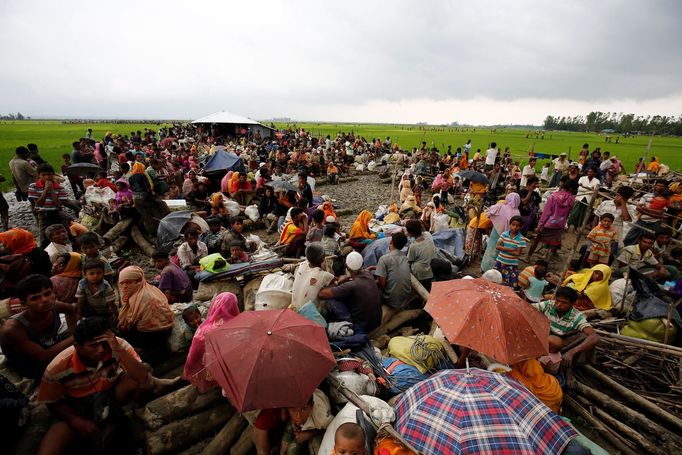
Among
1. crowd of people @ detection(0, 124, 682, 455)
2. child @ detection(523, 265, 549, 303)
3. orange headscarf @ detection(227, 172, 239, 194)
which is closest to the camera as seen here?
crowd of people @ detection(0, 124, 682, 455)

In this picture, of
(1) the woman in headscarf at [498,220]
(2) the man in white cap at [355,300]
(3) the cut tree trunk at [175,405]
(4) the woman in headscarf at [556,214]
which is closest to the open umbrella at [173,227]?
(2) the man in white cap at [355,300]

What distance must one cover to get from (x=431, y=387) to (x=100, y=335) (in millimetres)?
2970

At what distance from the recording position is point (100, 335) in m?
2.74

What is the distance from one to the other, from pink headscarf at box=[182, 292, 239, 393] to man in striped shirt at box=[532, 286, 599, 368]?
4061mm

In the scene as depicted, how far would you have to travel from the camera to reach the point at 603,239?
6.33 m

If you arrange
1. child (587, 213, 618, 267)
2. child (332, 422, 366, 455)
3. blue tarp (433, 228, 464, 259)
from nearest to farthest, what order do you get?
1. child (332, 422, 366, 455)
2. child (587, 213, 618, 267)
3. blue tarp (433, 228, 464, 259)

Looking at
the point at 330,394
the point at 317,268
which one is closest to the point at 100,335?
the point at 330,394

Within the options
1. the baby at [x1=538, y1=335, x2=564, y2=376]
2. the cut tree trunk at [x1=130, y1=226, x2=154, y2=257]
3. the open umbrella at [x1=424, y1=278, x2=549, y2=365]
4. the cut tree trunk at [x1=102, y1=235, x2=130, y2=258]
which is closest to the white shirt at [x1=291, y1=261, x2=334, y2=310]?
the open umbrella at [x1=424, y1=278, x2=549, y2=365]

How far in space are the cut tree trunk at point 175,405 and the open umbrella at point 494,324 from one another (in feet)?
8.91

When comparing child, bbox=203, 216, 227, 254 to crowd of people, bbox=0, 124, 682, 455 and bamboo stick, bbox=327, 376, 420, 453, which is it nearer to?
crowd of people, bbox=0, 124, 682, 455

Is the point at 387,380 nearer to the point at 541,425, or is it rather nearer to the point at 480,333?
the point at 480,333

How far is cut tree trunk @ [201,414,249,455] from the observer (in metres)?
3.12

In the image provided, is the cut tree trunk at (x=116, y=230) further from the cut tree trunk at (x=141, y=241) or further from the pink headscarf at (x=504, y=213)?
the pink headscarf at (x=504, y=213)

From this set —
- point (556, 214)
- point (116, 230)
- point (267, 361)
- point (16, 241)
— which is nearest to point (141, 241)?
point (116, 230)
